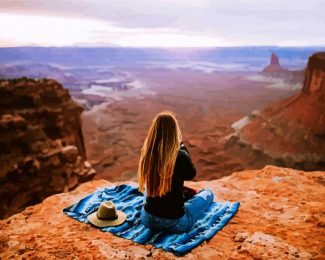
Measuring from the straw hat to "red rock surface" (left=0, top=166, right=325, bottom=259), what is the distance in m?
0.10

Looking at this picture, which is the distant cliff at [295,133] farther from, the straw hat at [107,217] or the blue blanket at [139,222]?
the straw hat at [107,217]

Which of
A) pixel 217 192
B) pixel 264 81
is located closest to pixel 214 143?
pixel 217 192

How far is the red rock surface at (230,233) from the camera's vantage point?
3.28 metres

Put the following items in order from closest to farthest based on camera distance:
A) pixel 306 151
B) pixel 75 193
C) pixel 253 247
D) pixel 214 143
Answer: pixel 253 247 < pixel 75 193 < pixel 306 151 < pixel 214 143

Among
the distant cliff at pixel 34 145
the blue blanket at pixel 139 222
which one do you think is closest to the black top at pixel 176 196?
the blue blanket at pixel 139 222

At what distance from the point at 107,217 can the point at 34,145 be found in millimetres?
13378

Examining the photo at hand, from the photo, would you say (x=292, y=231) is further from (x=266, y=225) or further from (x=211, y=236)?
(x=211, y=236)

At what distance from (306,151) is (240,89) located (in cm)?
6416

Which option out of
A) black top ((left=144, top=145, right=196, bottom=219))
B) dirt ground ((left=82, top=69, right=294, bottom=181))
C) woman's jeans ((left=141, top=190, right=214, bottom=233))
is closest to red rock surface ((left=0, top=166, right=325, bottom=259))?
woman's jeans ((left=141, top=190, right=214, bottom=233))

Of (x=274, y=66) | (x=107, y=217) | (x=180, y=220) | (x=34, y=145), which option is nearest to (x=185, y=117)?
(x=274, y=66)

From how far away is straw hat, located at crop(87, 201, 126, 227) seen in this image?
381 centimetres

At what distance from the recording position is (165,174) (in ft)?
10.8

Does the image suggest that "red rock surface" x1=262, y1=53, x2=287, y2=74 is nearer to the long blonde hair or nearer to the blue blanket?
the blue blanket

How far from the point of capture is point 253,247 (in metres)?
3.40
